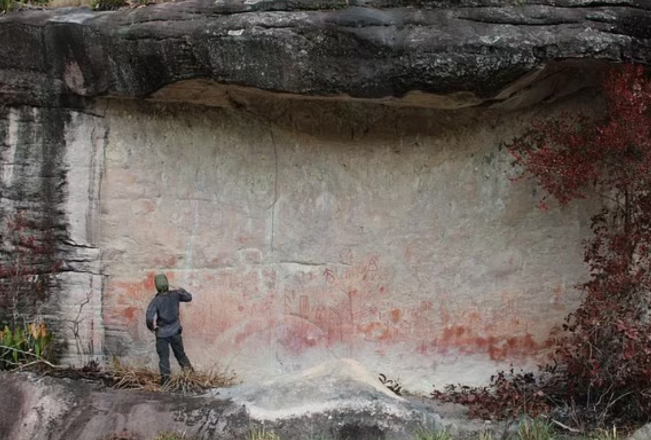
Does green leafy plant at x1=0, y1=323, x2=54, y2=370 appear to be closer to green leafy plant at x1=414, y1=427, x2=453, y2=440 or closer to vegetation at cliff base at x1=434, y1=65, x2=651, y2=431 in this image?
green leafy plant at x1=414, y1=427, x2=453, y2=440

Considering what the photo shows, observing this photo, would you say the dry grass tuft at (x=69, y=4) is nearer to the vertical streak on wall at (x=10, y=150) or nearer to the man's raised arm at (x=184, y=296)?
the vertical streak on wall at (x=10, y=150)

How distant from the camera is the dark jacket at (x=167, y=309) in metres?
7.81

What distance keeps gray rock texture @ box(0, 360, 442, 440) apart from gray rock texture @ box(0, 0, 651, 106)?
9.11ft

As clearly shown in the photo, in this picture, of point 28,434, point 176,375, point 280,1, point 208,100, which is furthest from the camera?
point 208,100

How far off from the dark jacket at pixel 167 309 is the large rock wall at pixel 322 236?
0.75 metres

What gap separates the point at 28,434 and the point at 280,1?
4510 mm

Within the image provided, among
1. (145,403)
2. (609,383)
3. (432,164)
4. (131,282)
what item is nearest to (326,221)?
(432,164)

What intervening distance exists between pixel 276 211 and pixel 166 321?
69.0 inches

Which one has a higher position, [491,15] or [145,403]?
[491,15]

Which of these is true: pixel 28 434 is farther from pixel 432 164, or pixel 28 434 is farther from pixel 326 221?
pixel 432 164

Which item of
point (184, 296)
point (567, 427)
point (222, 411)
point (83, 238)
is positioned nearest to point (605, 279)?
point (567, 427)

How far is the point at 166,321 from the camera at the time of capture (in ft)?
25.7

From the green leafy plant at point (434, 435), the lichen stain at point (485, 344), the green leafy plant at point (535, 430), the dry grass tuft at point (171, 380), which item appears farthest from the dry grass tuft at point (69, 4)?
the green leafy plant at point (535, 430)

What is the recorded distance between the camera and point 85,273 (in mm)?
8469
